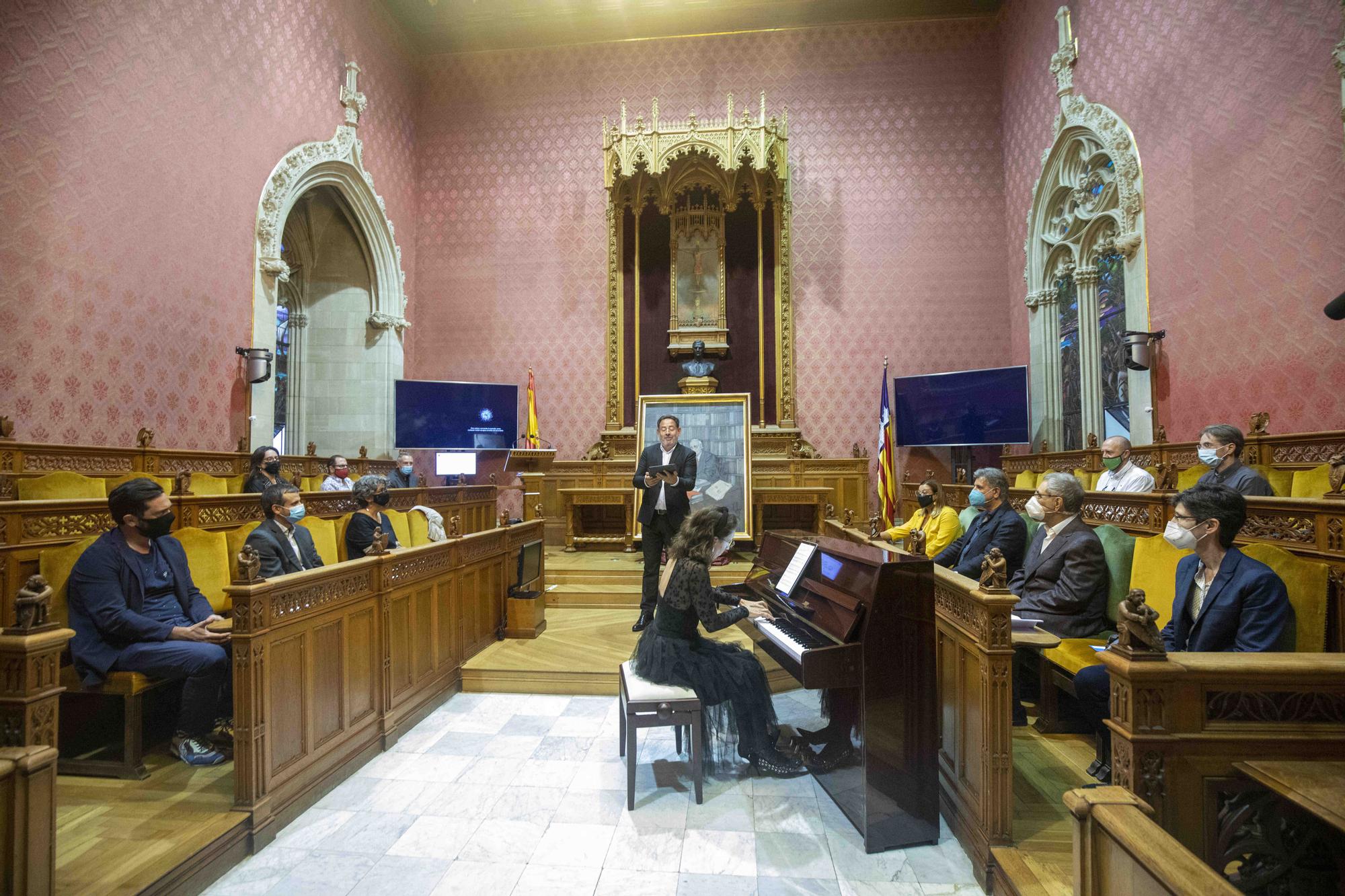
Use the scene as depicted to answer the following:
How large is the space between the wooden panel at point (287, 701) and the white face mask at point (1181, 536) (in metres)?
3.58

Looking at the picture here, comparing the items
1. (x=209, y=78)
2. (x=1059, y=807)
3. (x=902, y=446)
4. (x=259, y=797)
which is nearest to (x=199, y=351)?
(x=209, y=78)

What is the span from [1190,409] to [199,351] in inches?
372

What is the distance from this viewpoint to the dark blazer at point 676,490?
15.7 feet

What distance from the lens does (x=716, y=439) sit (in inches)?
300

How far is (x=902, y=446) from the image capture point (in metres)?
9.30

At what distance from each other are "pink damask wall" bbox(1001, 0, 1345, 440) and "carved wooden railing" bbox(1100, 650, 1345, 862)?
4.19 metres

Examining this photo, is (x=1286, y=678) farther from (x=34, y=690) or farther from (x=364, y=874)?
(x=34, y=690)

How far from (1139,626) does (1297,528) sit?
6.30ft

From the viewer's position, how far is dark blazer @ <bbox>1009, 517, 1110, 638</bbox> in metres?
3.38

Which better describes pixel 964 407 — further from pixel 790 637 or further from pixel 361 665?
pixel 361 665

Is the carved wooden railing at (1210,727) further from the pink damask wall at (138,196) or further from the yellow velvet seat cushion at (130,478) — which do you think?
the pink damask wall at (138,196)

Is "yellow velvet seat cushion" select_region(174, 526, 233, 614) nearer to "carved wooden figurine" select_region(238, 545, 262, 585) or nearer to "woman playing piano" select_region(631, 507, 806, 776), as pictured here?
"carved wooden figurine" select_region(238, 545, 262, 585)

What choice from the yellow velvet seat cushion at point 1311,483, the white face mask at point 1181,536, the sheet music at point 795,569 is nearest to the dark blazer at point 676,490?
the sheet music at point 795,569

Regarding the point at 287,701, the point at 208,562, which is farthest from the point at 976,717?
the point at 208,562
